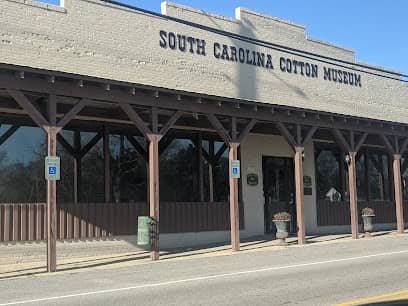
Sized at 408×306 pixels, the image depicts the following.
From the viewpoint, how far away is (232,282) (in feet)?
34.0

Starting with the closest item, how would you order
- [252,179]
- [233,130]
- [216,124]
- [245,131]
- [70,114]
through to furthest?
[70,114] < [216,124] < [233,130] < [245,131] < [252,179]

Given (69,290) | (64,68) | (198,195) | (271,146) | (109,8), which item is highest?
(109,8)

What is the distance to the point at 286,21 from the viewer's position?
74.5 feet

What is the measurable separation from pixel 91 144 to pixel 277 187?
8442 mm

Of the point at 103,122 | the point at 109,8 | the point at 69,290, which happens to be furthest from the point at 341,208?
the point at 69,290

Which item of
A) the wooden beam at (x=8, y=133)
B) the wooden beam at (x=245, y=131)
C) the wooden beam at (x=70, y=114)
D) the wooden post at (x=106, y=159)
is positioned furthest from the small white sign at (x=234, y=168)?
the wooden beam at (x=8, y=133)

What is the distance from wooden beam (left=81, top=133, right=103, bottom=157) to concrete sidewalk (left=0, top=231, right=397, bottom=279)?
9.27ft

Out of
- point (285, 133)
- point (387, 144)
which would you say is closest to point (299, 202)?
point (285, 133)

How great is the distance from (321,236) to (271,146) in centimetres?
396

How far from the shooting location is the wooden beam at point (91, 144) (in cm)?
1741

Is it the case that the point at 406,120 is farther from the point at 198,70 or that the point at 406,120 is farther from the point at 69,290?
the point at 69,290

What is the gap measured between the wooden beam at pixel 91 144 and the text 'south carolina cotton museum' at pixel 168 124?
0.11 ft

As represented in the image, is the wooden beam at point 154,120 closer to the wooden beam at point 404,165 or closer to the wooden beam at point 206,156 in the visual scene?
the wooden beam at point 206,156

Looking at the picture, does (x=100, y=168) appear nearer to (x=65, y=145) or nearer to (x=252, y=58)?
(x=65, y=145)
